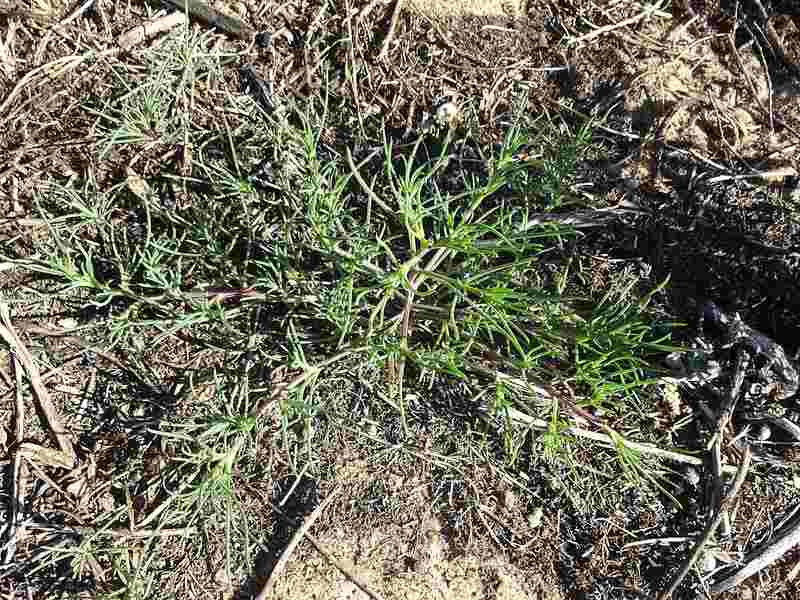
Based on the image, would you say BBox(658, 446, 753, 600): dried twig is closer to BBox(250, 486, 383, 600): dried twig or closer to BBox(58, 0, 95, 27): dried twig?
BBox(250, 486, 383, 600): dried twig

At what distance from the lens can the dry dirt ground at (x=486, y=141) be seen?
2055 millimetres

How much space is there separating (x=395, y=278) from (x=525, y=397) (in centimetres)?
58

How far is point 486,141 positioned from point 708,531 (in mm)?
1344

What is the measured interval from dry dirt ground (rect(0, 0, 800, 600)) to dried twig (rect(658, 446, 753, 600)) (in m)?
0.04

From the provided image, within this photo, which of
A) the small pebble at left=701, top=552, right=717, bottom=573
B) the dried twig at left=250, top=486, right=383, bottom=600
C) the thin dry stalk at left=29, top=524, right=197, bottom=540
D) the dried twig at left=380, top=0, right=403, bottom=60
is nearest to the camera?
the thin dry stalk at left=29, top=524, right=197, bottom=540

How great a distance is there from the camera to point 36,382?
2.02 meters

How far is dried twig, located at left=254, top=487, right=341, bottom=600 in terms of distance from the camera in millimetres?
1994

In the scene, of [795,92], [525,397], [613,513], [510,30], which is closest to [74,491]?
[525,397]

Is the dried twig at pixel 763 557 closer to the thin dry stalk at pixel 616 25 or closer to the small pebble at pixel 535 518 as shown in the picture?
the small pebble at pixel 535 518

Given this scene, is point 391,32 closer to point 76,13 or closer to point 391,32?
point 391,32

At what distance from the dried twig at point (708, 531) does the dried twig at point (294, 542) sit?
1017 mm

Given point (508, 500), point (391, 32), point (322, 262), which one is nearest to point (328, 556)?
point (508, 500)

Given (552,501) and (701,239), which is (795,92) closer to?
(701,239)

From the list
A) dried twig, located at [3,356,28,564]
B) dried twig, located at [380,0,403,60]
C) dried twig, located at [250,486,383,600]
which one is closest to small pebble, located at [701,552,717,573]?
dried twig, located at [250,486,383,600]
